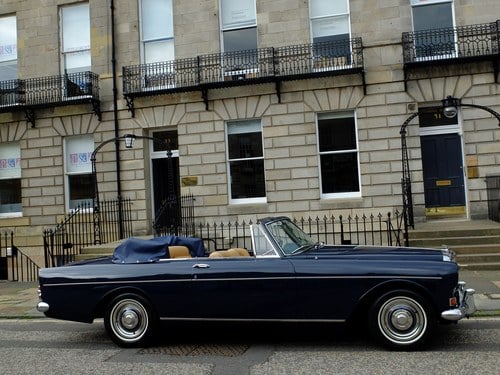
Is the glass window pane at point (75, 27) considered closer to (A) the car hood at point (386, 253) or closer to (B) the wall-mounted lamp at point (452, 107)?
(B) the wall-mounted lamp at point (452, 107)

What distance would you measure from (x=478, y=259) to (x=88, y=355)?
827 cm

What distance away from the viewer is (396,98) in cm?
1366

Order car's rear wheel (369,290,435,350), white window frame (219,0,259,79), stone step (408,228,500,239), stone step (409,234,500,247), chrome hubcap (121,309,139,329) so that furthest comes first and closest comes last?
white window frame (219,0,259,79) < stone step (408,228,500,239) < stone step (409,234,500,247) < chrome hubcap (121,309,139,329) < car's rear wheel (369,290,435,350)

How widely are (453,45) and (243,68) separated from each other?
549 cm

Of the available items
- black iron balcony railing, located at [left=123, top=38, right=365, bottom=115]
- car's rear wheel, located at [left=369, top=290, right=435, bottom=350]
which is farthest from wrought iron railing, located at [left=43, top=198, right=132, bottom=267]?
car's rear wheel, located at [left=369, top=290, right=435, bottom=350]

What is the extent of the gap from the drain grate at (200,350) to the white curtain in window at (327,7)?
10621mm

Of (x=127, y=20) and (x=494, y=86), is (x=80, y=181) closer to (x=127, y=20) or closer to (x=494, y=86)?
(x=127, y=20)

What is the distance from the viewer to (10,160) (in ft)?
54.4

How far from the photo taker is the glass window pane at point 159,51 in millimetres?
15422

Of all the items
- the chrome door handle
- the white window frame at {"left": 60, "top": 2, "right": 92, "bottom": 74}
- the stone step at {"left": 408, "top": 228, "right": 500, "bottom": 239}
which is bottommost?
the stone step at {"left": 408, "top": 228, "right": 500, "bottom": 239}

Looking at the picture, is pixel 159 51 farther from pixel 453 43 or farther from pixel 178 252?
pixel 178 252

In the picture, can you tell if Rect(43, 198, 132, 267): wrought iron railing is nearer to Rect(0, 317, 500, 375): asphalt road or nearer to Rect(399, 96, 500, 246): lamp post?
Rect(0, 317, 500, 375): asphalt road

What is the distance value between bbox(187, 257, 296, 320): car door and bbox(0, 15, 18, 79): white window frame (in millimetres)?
13381

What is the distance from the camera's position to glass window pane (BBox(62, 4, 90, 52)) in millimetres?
16156
